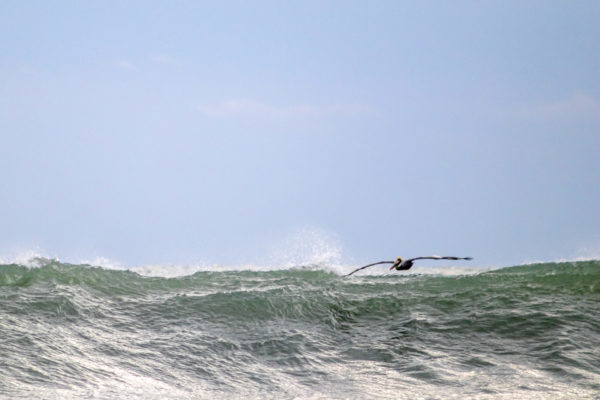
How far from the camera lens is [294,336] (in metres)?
10.6

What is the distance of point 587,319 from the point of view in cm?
1145

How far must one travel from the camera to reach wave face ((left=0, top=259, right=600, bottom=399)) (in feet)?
28.3

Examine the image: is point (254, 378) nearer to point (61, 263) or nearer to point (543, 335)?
point (543, 335)

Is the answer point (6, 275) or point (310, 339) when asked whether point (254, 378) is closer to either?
point (310, 339)

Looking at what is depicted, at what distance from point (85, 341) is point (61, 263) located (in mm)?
5207

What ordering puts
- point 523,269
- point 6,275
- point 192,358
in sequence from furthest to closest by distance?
point 523,269 < point 6,275 < point 192,358

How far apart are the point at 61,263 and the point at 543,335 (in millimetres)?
10338

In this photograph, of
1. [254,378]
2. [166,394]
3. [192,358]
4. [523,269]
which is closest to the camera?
[166,394]

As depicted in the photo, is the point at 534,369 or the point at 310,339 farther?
the point at 310,339

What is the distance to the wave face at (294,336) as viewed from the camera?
862 cm

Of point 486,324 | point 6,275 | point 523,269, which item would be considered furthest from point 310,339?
point 523,269

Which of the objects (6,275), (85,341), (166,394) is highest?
(6,275)

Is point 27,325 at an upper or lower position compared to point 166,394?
upper

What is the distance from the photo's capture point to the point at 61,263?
14.8m
